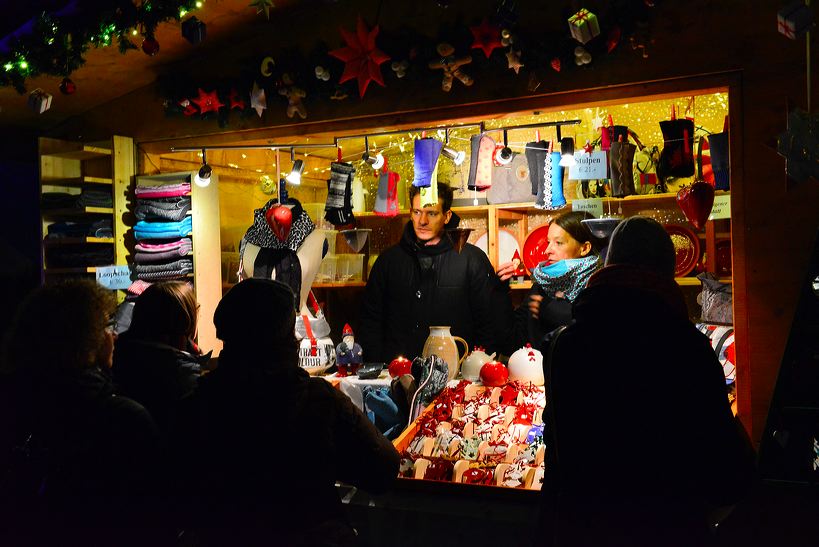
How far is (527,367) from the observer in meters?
3.88

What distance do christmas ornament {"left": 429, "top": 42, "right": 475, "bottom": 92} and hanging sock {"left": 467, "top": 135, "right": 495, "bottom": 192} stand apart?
0.54 meters

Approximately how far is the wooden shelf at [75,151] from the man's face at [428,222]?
2235 millimetres

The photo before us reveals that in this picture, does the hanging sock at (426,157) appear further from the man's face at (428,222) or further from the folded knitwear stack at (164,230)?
the folded knitwear stack at (164,230)

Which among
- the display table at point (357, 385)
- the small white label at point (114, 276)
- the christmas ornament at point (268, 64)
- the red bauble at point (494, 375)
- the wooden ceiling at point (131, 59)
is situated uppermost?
the wooden ceiling at point (131, 59)

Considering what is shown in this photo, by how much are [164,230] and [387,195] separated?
5.26 ft

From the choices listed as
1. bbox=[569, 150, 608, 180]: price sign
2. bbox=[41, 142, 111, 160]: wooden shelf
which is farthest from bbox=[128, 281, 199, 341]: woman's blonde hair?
bbox=[41, 142, 111, 160]: wooden shelf

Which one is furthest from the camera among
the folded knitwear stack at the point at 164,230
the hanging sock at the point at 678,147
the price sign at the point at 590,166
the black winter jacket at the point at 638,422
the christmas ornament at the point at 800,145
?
the folded knitwear stack at the point at 164,230

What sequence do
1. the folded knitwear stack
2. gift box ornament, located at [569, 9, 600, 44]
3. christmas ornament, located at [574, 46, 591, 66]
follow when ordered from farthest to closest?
the folded knitwear stack → christmas ornament, located at [574, 46, 591, 66] → gift box ornament, located at [569, 9, 600, 44]

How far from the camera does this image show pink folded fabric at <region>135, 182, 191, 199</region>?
5180 millimetres

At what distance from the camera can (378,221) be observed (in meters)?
6.30

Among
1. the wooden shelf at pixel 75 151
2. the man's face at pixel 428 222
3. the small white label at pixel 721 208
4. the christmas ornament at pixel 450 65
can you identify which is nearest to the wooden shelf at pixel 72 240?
the wooden shelf at pixel 75 151

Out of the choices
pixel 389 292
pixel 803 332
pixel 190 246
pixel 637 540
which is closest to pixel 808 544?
pixel 803 332

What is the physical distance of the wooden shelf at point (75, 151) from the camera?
5172 mm

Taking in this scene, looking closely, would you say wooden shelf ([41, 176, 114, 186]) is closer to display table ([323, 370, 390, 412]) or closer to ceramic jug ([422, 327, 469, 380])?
display table ([323, 370, 390, 412])
